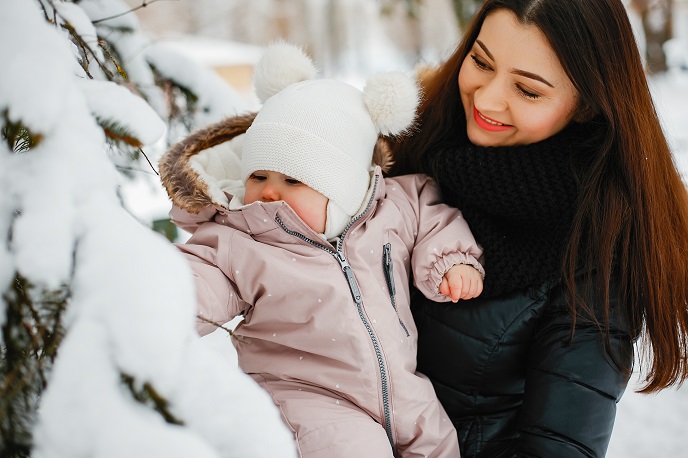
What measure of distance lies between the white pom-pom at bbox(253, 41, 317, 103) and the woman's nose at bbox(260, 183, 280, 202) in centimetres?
37

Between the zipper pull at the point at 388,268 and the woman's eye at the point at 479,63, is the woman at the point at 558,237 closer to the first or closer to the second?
the woman's eye at the point at 479,63

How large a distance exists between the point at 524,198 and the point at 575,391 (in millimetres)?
533

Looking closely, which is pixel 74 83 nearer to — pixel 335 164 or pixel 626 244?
pixel 335 164

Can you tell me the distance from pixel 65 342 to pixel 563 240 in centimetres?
137

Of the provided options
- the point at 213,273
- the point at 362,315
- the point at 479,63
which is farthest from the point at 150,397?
the point at 479,63

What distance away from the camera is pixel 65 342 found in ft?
1.94

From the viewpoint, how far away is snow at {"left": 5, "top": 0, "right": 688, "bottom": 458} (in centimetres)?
58

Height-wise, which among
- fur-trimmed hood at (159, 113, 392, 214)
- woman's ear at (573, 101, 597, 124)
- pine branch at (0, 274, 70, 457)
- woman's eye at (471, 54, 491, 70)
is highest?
woman's eye at (471, 54, 491, 70)

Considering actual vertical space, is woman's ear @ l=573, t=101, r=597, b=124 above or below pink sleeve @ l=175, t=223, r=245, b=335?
above

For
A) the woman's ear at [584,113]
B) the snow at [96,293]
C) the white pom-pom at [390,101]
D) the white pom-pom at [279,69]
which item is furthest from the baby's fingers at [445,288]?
the snow at [96,293]

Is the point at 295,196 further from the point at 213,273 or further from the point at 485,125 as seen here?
the point at 485,125

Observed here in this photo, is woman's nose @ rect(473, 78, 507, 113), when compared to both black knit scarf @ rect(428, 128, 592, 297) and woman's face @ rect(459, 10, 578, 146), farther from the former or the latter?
black knit scarf @ rect(428, 128, 592, 297)

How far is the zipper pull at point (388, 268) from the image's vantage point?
160cm

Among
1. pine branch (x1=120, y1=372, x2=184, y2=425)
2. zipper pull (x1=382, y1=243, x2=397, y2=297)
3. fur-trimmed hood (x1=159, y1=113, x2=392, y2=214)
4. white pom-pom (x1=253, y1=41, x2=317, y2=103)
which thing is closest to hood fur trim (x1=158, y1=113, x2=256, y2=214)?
fur-trimmed hood (x1=159, y1=113, x2=392, y2=214)
